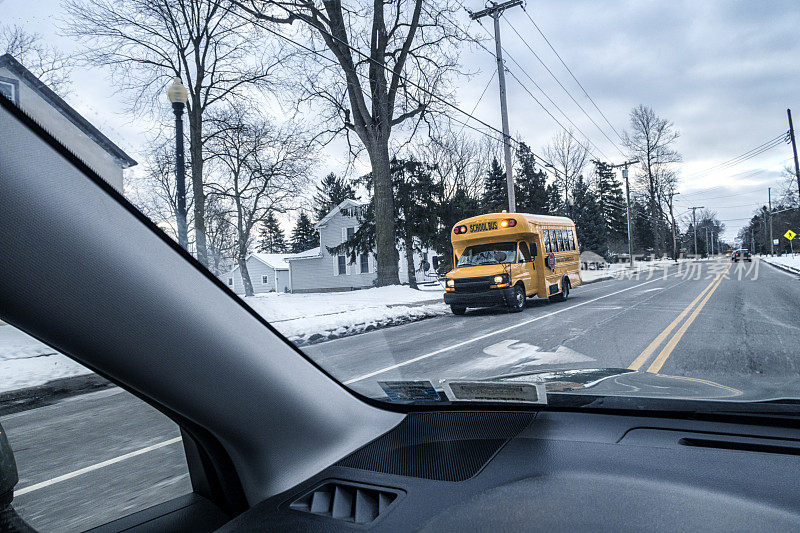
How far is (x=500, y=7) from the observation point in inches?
517

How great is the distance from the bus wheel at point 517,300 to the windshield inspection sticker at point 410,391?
8.99 metres

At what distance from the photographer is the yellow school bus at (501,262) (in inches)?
449

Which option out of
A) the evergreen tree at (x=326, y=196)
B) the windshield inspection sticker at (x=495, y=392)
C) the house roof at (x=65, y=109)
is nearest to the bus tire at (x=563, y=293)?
the evergreen tree at (x=326, y=196)

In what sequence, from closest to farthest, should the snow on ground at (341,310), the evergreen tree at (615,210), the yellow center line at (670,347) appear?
the snow on ground at (341,310)
the yellow center line at (670,347)
the evergreen tree at (615,210)

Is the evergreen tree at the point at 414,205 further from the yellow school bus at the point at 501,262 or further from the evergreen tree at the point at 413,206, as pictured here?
the yellow school bus at the point at 501,262

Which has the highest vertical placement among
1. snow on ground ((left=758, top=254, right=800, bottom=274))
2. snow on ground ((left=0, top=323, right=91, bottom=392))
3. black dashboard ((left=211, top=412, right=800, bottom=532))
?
snow on ground ((left=0, top=323, right=91, bottom=392))

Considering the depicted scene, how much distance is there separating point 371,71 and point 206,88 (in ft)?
33.4

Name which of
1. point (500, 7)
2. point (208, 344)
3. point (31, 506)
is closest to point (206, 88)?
point (208, 344)

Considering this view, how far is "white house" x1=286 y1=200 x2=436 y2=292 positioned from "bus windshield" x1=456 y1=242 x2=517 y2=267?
2.73 m

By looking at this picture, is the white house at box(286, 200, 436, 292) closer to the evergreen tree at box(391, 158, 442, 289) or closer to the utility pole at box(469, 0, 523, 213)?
the evergreen tree at box(391, 158, 442, 289)

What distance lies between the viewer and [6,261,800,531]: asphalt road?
1692 mm

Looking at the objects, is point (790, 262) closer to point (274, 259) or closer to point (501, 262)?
point (501, 262)

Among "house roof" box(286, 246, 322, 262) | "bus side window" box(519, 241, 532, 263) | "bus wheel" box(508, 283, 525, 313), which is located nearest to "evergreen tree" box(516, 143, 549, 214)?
"bus side window" box(519, 241, 532, 263)

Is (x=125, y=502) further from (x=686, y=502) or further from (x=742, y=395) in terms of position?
(x=742, y=395)
